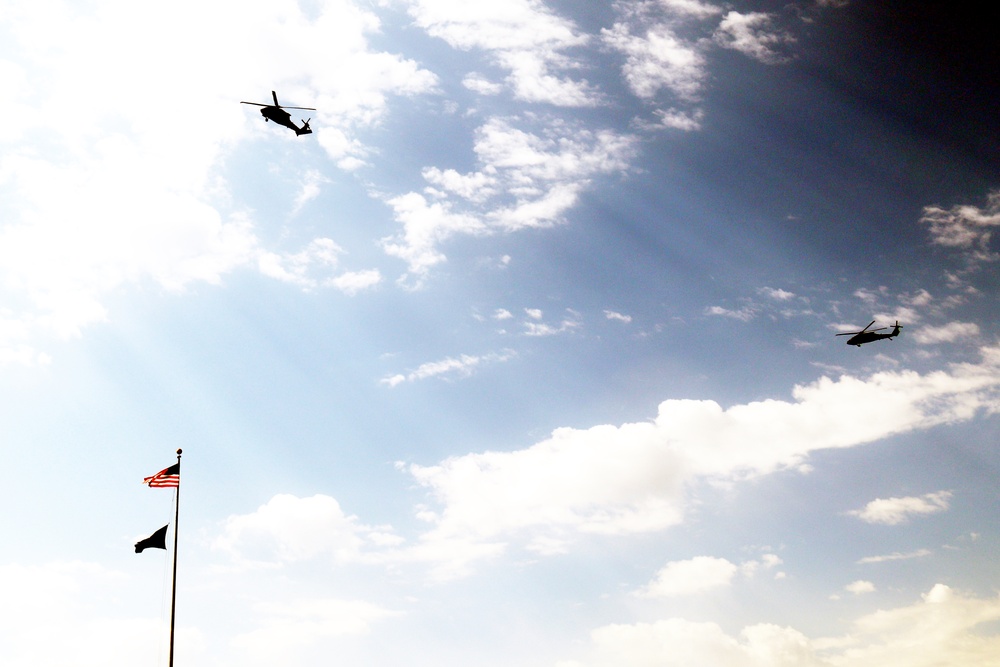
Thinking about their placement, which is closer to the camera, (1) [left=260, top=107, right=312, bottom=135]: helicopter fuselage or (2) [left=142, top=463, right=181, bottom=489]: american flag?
(2) [left=142, top=463, right=181, bottom=489]: american flag

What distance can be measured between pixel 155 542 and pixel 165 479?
3449 mm

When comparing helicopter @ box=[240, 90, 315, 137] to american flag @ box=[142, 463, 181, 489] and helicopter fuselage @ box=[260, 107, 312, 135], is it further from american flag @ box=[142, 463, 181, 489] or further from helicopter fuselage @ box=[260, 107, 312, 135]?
american flag @ box=[142, 463, 181, 489]

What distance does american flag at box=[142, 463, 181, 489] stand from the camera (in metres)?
36.1

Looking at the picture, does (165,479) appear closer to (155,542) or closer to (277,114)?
(155,542)

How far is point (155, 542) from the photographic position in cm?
3481

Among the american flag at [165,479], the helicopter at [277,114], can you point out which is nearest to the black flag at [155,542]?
the american flag at [165,479]

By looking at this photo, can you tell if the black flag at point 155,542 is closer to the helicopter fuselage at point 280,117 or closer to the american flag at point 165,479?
the american flag at point 165,479

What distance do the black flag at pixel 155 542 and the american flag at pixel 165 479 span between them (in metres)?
2.36

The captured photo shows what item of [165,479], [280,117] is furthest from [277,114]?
[165,479]

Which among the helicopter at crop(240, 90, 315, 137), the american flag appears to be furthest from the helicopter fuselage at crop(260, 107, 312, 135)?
the american flag

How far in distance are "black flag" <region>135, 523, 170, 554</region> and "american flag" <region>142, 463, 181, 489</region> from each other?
2.36 meters

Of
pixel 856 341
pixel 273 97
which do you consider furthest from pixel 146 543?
pixel 856 341

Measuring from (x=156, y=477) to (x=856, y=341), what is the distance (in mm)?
58519

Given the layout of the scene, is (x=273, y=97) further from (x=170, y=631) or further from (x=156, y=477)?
(x=170, y=631)
